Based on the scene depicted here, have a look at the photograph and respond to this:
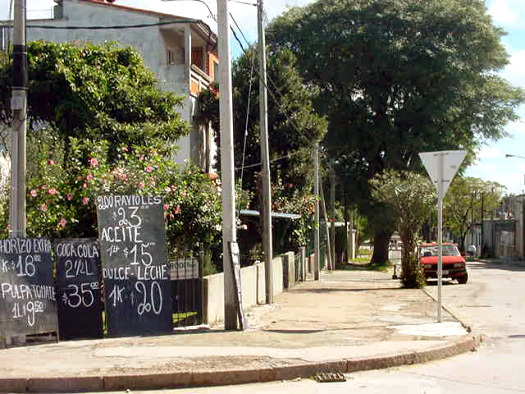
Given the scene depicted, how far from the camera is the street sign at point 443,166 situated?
1356 cm

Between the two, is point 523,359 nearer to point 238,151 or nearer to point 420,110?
point 238,151

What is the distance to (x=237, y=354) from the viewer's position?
388 inches

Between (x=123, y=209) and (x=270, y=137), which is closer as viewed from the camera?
(x=123, y=209)

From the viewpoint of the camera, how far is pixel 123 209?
11781mm

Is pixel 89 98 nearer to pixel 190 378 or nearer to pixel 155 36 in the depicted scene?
pixel 155 36

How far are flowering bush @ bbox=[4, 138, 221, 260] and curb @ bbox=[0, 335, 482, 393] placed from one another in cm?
543

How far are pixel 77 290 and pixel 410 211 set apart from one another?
15647mm

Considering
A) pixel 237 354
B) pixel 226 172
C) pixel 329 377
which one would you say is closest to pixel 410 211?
pixel 226 172

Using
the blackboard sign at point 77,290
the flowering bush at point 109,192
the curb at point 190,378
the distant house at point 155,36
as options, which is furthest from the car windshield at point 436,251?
the curb at point 190,378

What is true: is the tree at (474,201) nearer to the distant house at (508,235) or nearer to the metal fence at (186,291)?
the distant house at (508,235)

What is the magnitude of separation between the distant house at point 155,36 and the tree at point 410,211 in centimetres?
746

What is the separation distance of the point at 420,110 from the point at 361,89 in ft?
12.5

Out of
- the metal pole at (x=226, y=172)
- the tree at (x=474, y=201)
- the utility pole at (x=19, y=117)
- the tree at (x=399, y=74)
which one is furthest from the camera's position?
the tree at (x=474, y=201)

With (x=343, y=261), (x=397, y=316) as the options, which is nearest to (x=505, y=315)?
(x=397, y=316)
